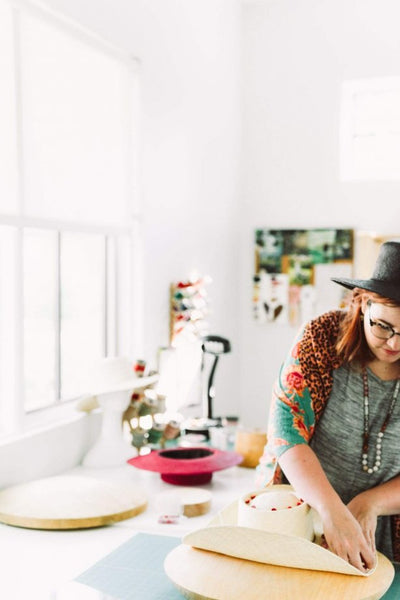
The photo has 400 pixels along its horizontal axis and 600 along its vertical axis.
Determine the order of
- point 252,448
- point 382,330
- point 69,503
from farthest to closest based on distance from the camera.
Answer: point 252,448 → point 69,503 → point 382,330

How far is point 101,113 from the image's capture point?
2664mm

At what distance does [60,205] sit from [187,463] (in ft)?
2.93

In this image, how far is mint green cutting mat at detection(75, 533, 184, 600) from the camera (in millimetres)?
1390

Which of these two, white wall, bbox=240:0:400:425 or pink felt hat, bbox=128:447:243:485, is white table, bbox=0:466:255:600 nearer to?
pink felt hat, bbox=128:447:243:485

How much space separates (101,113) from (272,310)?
1.57 metres

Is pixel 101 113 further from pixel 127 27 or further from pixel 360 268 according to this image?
pixel 360 268

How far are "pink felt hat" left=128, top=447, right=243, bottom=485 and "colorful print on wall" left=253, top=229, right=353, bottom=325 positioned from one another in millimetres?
1640

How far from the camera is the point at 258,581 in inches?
53.8

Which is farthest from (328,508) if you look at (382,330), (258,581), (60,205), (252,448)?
(60,205)

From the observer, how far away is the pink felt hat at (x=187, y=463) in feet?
6.98

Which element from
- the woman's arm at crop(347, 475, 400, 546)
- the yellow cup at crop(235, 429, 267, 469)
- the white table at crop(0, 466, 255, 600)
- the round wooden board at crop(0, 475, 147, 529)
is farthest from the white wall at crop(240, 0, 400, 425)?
the woman's arm at crop(347, 475, 400, 546)

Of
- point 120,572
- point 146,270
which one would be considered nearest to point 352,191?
point 146,270

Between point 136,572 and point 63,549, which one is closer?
point 136,572

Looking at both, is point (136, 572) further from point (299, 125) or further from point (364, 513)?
point (299, 125)
